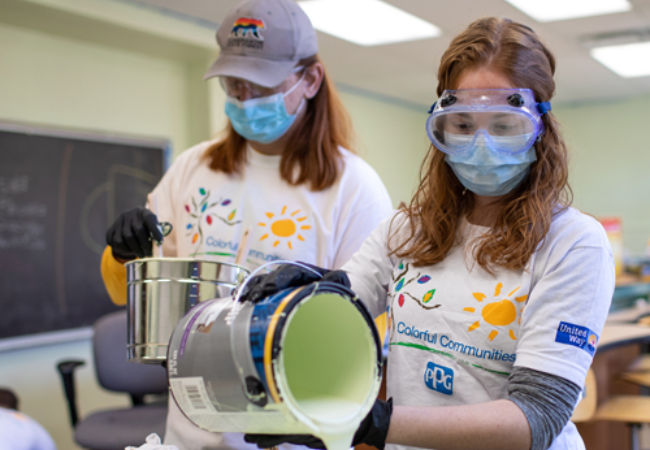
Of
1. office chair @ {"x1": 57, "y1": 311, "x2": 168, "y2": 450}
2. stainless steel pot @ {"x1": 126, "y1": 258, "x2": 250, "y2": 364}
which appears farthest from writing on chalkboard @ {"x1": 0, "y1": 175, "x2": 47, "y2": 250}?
stainless steel pot @ {"x1": 126, "y1": 258, "x2": 250, "y2": 364}

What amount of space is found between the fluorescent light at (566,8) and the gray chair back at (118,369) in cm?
320

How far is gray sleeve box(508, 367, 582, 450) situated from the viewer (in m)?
0.88

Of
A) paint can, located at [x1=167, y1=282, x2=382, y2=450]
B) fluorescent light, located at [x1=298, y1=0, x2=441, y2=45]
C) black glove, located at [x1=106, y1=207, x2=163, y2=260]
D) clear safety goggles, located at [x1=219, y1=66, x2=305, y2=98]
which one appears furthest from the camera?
fluorescent light, located at [x1=298, y1=0, x2=441, y2=45]

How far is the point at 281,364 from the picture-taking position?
711 mm

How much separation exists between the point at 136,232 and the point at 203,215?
261 millimetres

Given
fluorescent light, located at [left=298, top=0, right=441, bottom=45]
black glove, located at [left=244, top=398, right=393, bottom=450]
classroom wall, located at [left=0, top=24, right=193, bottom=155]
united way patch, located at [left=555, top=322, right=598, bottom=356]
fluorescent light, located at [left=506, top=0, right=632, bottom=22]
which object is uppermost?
fluorescent light, located at [left=506, top=0, right=632, bottom=22]

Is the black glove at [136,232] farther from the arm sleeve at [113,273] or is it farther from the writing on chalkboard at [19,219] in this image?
the writing on chalkboard at [19,219]

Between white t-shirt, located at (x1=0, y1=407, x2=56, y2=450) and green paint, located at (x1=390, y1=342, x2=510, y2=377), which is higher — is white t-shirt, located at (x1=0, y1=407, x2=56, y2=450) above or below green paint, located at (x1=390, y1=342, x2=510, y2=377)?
below

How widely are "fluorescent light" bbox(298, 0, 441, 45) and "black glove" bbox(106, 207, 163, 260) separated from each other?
3.00 metres

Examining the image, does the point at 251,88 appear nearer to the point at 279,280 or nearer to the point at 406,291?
the point at 406,291

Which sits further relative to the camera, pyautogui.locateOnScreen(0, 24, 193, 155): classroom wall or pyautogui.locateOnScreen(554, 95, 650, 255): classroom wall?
pyautogui.locateOnScreen(554, 95, 650, 255): classroom wall

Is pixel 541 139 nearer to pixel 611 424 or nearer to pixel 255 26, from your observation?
pixel 255 26

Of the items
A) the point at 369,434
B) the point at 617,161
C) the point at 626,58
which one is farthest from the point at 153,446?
the point at 617,161

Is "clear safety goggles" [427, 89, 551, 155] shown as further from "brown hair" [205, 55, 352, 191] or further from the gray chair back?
the gray chair back
